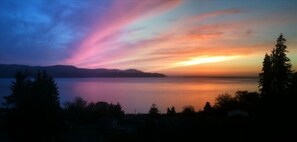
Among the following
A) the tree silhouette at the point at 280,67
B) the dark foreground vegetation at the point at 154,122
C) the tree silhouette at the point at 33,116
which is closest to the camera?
the dark foreground vegetation at the point at 154,122

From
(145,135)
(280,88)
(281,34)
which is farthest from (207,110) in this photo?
(145,135)

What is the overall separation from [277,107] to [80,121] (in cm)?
3463

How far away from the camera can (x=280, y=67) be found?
4628 cm

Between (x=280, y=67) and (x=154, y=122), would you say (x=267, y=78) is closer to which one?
(x=280, y=67)

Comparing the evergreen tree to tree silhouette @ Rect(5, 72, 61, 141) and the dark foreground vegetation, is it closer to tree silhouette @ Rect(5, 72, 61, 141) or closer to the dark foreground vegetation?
the dark foreground vegetation

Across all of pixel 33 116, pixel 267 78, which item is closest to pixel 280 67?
pixel 267 78

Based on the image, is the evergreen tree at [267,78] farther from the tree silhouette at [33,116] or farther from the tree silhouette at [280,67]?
the tree silhouette at [33,116]

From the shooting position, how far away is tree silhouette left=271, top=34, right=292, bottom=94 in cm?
4616

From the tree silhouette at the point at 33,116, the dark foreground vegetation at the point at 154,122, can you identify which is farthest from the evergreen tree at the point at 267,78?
the tree silhouette at the point at 33,116

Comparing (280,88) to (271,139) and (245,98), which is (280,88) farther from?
(271,139)

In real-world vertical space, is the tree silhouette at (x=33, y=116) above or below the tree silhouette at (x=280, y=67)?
below

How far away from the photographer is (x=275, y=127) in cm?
2597

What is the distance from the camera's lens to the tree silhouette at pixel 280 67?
46156 millimetres

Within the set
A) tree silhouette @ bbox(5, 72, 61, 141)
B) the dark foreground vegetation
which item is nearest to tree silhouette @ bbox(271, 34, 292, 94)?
the dark foreground vegetation
